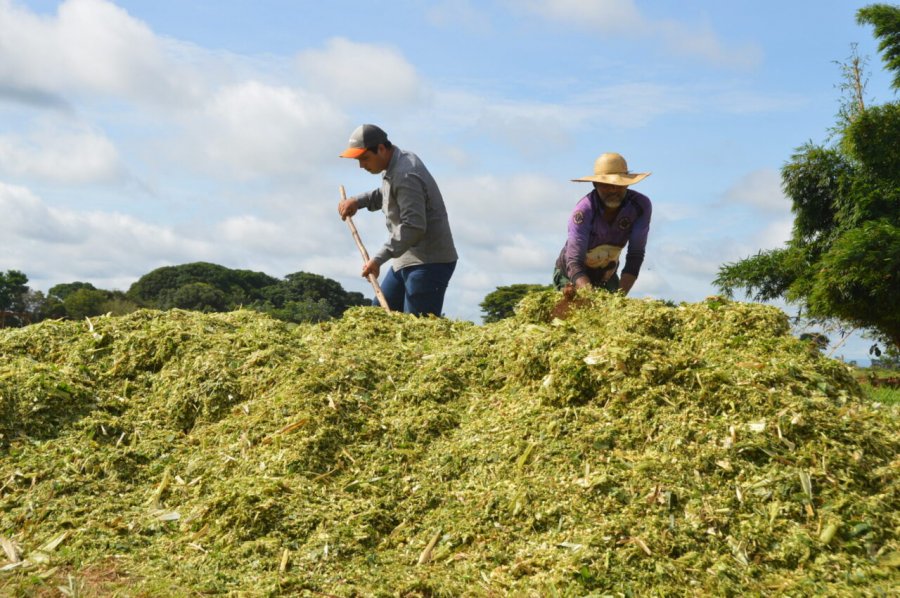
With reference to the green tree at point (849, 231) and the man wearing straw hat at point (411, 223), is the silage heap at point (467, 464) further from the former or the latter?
the green tree at point (849, 231)

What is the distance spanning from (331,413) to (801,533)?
234 centimetres

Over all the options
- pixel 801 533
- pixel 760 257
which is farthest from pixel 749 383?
pixel 760 257

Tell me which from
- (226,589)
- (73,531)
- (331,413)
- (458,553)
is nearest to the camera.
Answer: (226,589)

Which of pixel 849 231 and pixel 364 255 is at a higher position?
pixel 849 231

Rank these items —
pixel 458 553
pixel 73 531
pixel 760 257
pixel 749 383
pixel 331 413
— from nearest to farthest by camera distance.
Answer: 1. pixel 458 553
2. pixel 73 531
3. pixel 749 383
4. pixel 331 413
5. pixel 760 257

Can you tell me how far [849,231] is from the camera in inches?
583

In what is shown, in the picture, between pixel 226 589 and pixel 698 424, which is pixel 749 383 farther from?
pixel 226 589

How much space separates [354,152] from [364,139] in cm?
15

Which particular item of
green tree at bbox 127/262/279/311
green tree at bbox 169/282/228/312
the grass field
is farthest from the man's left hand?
green tree at bbox 127/262/279/311

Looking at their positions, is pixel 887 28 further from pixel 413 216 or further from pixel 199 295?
pixel 199 295

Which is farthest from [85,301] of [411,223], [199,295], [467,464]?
[467,464]

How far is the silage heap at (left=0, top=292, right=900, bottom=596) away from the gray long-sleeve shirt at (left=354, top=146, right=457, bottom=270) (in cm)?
133

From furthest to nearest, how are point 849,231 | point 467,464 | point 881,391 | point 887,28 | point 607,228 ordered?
point 887,28 → point 849,231 → point 881,391 → point 607,228 → point 467,464

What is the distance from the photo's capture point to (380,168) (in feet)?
21.2
